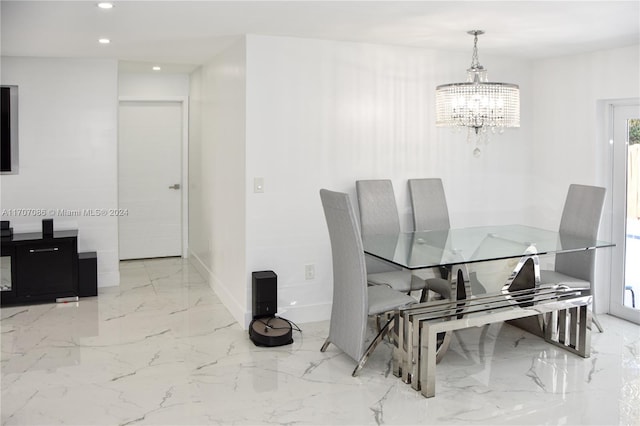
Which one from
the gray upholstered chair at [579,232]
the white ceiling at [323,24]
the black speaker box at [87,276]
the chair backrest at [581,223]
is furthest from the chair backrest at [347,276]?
the black speaker box at [87,276]

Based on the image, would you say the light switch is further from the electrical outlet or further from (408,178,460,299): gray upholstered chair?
(408,178,460,299): gray upholstered chair

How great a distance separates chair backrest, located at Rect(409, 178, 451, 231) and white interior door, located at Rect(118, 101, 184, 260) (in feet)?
11.6

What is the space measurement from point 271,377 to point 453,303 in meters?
1.27

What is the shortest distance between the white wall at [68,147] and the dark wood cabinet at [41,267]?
0.39 meters

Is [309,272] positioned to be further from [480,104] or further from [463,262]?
[480,104]

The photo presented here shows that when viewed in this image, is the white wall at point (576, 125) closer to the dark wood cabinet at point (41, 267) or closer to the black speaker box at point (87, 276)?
the black speaker box at point (87, 276)

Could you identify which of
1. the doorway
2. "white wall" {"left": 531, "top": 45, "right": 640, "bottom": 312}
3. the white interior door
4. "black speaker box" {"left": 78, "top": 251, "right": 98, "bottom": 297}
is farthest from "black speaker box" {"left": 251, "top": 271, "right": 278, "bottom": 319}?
the white interior door

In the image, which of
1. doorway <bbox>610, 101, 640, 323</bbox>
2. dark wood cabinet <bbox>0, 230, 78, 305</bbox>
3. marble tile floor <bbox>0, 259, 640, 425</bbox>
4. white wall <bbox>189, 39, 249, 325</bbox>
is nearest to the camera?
marble tile floor <bbox>0, 259, 640, 425</bbox>

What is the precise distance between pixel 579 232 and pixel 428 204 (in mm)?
1213

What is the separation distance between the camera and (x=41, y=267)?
17.1 ft

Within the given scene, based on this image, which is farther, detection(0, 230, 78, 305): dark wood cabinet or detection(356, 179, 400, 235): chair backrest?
detection(0, 230, 78, 305): dark wood cabinet

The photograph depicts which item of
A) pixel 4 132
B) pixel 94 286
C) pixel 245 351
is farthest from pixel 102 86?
pixel 245 351

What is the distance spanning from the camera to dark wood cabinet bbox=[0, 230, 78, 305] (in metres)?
5.09

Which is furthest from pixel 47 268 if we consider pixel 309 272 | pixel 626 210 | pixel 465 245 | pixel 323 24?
pixel 626 210
